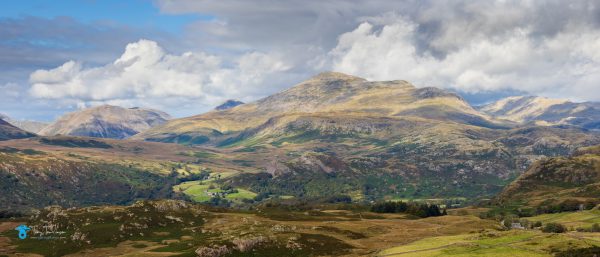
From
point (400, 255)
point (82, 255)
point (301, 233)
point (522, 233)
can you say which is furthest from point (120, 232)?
point (522, 233)

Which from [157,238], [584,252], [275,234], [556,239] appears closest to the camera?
[584,252]

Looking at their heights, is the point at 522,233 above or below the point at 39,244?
above

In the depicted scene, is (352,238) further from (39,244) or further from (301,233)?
(39,244)

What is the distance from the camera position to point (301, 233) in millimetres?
187375

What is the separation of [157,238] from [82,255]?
3040 centimetres

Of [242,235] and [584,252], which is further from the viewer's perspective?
[242,235]

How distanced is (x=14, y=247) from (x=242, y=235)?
3015 inches

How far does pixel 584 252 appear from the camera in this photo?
4277 inches

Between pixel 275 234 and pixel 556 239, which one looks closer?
pixel 556 239

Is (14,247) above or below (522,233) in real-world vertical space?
below

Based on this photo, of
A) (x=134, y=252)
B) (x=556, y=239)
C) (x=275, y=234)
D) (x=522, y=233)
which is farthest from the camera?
(x=275, y=234)

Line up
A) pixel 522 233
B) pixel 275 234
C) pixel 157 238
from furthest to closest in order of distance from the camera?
pixel 157 238
pixel 275 234
pixel 522 233

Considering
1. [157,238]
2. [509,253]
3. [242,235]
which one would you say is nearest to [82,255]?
[157,238]

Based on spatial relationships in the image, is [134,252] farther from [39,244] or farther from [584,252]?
[584,252]
